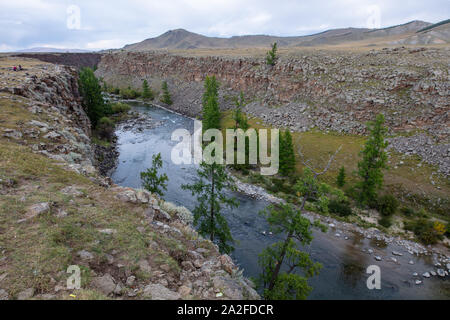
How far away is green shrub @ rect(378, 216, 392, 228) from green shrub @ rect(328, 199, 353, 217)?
299 cm

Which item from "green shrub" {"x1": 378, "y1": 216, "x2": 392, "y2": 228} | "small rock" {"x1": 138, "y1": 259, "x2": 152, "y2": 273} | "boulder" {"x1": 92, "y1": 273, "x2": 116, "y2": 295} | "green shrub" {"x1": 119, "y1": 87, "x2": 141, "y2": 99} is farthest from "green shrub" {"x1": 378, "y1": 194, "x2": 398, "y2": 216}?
"green shrub" {"x1": 119, "y1": 87, "x2": 141, "y2": 99}

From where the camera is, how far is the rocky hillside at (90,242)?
6480mm

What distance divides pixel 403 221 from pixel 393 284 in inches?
370

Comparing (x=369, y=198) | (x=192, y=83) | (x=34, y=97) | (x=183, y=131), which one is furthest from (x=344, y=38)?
(x=34, y=97)

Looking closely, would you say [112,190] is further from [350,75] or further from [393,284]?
[350,75]

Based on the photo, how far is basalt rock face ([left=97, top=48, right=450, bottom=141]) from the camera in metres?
37.1

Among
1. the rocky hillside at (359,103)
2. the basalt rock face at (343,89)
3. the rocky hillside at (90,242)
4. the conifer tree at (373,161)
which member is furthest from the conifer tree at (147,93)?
the conifer tree at (373,161)

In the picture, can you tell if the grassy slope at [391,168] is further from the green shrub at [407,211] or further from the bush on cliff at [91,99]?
the bush on cliff at [91,99]

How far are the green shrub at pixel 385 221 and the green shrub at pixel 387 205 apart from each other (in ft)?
1.85

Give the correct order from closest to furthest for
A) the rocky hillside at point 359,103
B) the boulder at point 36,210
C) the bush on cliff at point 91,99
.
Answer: the boulder at point 36,210 < the rocky hillside at point 359,103 < the bush on cliff at point 91,99

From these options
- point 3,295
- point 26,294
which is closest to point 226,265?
point 26,294

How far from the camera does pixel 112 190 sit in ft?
41.4

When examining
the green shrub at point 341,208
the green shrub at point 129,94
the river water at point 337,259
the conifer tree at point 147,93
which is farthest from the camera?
the green shrub at point 129,94

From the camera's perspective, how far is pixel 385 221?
25250 millimetres
